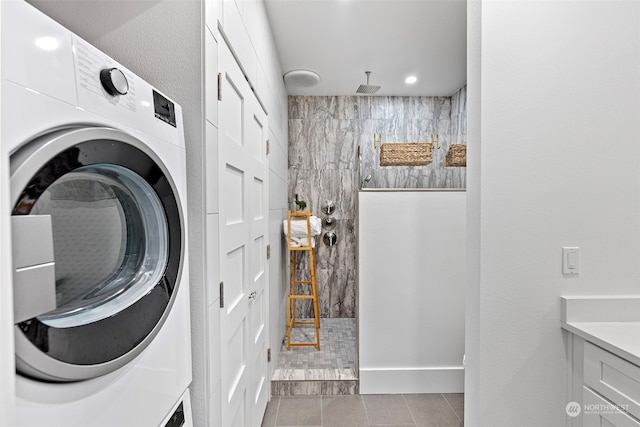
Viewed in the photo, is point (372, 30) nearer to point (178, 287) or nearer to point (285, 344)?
point (178, 287)

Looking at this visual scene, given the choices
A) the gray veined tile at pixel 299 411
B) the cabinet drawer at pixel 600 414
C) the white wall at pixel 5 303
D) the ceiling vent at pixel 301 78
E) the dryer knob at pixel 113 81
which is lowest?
the gray veined tile at pixel 299 411

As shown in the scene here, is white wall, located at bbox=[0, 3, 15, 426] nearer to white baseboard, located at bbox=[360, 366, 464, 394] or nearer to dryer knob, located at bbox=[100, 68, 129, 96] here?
dryer knob, located at bbox=[100, 68, 129, 96]

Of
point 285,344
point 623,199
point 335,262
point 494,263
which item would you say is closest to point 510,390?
point 494,263

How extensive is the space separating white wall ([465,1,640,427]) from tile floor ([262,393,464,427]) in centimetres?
89

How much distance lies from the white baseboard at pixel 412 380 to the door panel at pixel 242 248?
2.47ft

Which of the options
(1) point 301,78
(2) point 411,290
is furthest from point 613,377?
(1) point 301,78

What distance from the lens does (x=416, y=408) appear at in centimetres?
224

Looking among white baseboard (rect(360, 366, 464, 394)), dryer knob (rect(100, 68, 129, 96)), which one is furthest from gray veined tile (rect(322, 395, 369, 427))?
dryer knob (rect(100, 68, 129, 96))

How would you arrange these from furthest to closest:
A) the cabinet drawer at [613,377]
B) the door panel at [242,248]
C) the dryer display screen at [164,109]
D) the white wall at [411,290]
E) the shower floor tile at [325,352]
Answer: the shower floor tile at [325,352], the white wall at [411,290], the door panel at [242,248], the cabinet drawer at [613,377], the dryer display screen at [164,109]

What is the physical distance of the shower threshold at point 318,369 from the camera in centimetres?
240

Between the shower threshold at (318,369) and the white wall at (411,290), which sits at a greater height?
the white wall at (411,290)

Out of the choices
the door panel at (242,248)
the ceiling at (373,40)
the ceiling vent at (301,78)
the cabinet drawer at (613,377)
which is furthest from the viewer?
the ceiling vent at (301,78)

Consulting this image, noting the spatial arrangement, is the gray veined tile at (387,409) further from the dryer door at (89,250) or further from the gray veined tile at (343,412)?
the dryer door at (89,250)

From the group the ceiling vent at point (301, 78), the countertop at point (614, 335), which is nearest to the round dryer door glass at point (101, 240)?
the countertop at point (614, 335)
